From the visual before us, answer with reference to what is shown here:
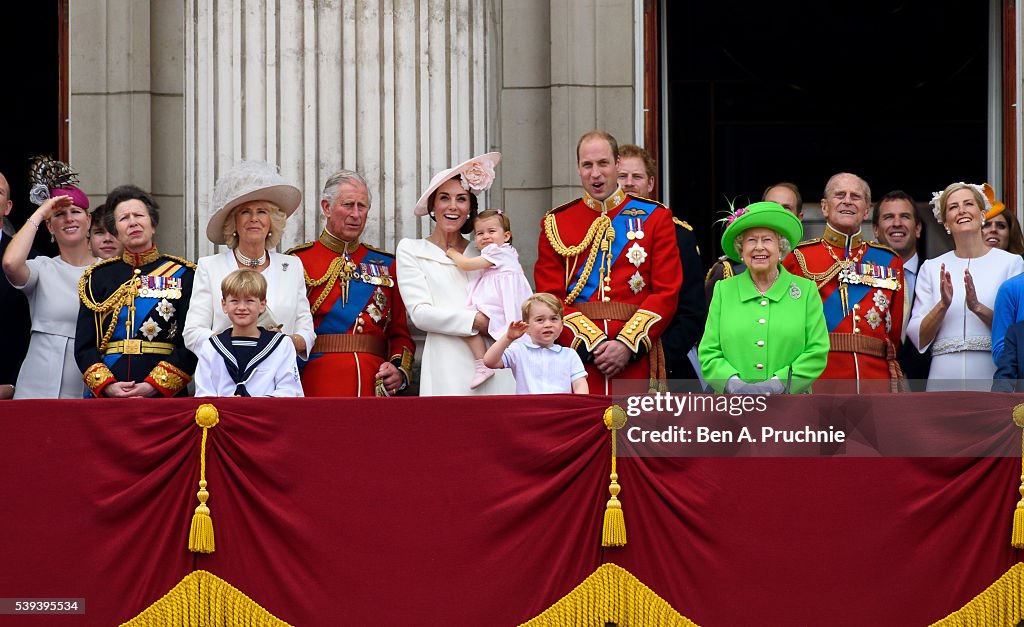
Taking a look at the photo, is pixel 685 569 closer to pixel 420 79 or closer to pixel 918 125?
pixel 420 79

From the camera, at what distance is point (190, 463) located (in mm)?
7590

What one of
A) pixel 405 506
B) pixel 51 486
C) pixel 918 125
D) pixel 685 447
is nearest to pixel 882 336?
pixel 685 447

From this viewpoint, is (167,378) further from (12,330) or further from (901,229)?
(901,229)

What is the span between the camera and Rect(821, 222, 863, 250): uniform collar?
9102mm

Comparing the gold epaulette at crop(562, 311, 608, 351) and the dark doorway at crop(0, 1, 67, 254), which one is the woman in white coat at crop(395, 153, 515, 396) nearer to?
the gold epaulette at crop(562, 311, 608, 351)

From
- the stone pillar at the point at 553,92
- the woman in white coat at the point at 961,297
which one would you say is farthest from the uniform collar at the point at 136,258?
the woman in white coat at the point at 961,297

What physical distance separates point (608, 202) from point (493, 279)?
727mm

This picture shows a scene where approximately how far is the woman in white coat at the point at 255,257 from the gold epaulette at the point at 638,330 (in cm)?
150

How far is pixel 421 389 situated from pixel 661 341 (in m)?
1.15

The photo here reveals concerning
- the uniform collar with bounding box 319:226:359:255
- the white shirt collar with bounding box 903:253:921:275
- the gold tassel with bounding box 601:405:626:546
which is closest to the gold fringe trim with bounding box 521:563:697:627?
the gold tassel with bounding box 601:405:626:546

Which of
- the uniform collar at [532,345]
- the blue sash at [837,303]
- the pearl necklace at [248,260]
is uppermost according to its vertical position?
the pearl necklace at [248,260]

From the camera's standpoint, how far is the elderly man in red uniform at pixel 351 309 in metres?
8.77

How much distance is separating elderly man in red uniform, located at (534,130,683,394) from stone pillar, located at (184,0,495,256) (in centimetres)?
171

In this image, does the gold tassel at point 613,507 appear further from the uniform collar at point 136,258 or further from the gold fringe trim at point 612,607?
the uniform collar at point 136,258
